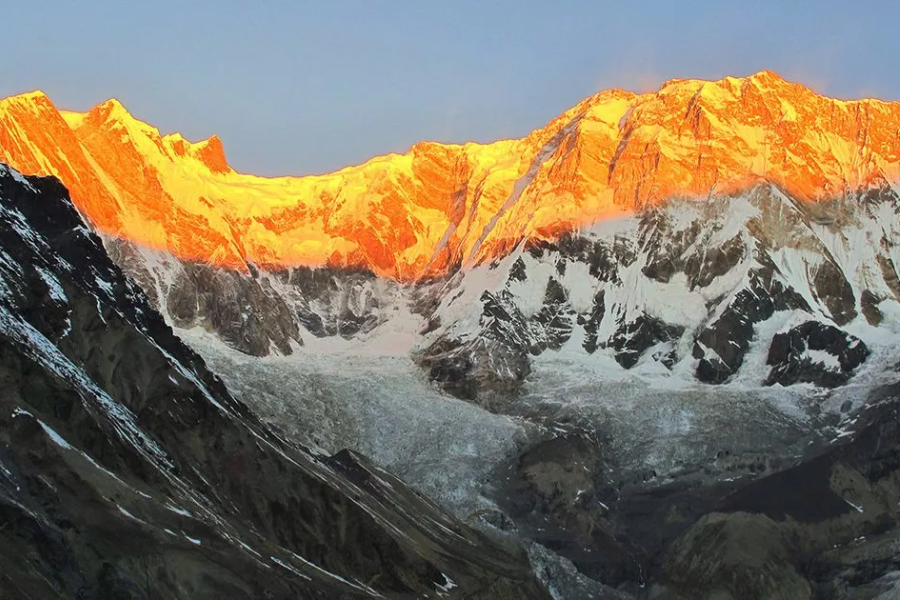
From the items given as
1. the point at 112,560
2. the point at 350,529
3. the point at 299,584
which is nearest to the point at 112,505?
the point at 112,560

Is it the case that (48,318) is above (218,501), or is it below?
above

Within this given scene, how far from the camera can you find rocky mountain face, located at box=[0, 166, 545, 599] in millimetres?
123938

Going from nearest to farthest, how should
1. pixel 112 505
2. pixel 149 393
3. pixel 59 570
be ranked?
pixel 59 570 < pixel 112 505 < pixel 149 393

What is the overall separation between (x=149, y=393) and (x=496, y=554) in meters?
46.6

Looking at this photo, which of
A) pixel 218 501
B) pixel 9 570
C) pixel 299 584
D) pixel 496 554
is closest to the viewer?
pixel 9 570

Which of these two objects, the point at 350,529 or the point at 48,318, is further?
the point at 350,529

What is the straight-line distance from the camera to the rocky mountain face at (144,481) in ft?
407

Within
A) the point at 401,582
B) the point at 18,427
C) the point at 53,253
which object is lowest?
the point at 401,582

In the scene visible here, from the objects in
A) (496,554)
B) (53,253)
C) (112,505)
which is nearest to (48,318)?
(53,253)

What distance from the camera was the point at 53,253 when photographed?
166875 millimetres

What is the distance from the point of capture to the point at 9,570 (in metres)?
111

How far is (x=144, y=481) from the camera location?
13900cm

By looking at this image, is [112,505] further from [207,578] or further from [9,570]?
[9,570]

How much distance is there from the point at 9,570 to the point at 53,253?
6049cm
